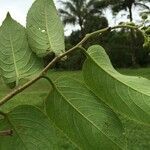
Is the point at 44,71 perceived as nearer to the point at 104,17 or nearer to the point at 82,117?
the point at 82,117

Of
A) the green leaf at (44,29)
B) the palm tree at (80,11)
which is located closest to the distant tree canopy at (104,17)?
the palm tree at (80,11)

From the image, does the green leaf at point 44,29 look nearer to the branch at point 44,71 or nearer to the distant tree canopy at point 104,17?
the branch at point 44,71

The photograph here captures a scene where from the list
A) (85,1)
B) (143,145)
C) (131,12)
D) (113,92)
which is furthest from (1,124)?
(85,1)

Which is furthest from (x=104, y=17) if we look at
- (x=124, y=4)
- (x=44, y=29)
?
(x=44, y=29)

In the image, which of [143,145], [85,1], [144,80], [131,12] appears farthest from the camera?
[85,1]

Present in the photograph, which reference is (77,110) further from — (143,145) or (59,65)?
(143,145)

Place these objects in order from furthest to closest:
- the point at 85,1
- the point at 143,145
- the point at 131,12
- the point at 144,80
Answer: the point at 85,1
the point at 131,12
the point at 143,145
the point at 144,80

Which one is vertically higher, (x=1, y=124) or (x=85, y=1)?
(x=1, y=124)

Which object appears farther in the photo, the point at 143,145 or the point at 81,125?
the point at 143,145
